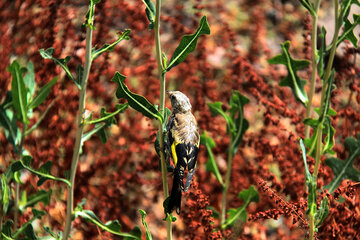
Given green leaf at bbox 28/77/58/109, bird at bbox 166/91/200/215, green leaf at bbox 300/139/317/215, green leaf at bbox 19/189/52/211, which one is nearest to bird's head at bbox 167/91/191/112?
bird at bbox 166/91/200/215

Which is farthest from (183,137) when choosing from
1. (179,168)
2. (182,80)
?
(182,80)

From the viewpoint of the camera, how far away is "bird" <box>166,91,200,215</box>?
851mm

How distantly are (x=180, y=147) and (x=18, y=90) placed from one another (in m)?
0.48

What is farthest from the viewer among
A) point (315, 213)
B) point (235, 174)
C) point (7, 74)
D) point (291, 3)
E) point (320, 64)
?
point (291, 3)

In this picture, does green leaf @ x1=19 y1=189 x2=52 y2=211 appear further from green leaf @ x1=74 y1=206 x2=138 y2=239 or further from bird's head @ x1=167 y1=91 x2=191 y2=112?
bird's head @ x1=167 y1=91 x2=191 y2=112

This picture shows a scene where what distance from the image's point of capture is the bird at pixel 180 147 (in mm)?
851

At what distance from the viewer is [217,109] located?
1312mm

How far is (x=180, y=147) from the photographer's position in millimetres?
858

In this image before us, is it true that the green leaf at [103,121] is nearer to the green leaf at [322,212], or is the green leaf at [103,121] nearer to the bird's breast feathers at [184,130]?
the bird's breast feathers at [184,130]

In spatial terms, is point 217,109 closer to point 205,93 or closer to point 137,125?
point 205,93

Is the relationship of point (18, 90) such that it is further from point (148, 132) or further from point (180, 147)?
point (148, 132)

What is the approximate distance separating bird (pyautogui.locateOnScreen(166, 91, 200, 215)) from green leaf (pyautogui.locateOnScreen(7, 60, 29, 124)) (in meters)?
0.40

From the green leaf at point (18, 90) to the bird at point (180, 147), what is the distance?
40 cm

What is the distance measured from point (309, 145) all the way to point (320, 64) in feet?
0.64
